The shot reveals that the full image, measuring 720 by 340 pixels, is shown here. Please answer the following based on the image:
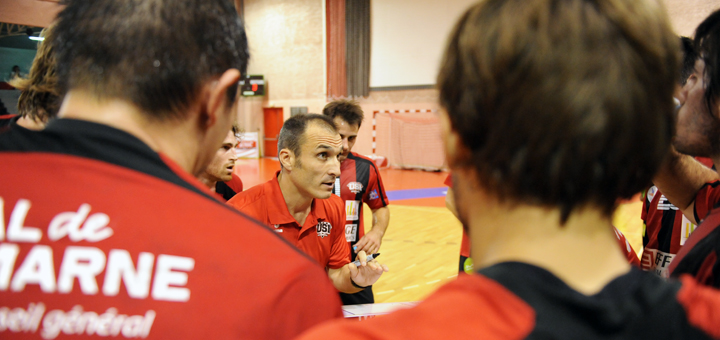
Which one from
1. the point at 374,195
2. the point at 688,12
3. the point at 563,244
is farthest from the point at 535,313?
the point at 688,12

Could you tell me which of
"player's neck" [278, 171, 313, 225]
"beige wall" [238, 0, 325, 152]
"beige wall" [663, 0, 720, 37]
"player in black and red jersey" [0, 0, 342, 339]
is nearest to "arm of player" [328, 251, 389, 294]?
"player's neck" [278, 171, 313, 225]

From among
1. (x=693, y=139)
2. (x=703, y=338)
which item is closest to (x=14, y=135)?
(x=703, y=338)

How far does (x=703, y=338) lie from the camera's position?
2.08 feet

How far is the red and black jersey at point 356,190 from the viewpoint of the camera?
166 inches

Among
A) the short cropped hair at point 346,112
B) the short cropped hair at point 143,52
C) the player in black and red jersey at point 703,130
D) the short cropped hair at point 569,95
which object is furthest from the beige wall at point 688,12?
the short cropped hair at point 143,52

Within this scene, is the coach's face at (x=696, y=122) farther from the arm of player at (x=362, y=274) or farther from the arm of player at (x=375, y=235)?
the arm of player at (x=375, y=235)

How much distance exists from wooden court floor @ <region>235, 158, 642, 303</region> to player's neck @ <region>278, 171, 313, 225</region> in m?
2.03

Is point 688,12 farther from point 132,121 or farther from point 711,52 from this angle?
point 132,121

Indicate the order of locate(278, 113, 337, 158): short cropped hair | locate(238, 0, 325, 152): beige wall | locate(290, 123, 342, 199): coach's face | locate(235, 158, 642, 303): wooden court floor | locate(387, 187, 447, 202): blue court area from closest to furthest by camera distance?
1. locate(290, 123, 342, 199): coach's face
2. locate(278, 113, 337, 158): short cropped hair
3. locate(235, 158, 642, 303): wooden court floor
4. locate(387, 187, 447, 202): blue court area
5. locate(238, 0, 325, 152): beige wall

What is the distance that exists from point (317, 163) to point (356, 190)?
3.90 ft

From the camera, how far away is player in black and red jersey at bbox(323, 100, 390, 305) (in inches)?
165

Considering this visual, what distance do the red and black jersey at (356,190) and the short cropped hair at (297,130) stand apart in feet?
2.73

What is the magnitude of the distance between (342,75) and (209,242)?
57.2ft

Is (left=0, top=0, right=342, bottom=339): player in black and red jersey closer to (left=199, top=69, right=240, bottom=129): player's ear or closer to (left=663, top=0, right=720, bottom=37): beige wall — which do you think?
(left=199, top=69, right=240, bottom=129): player's ear
